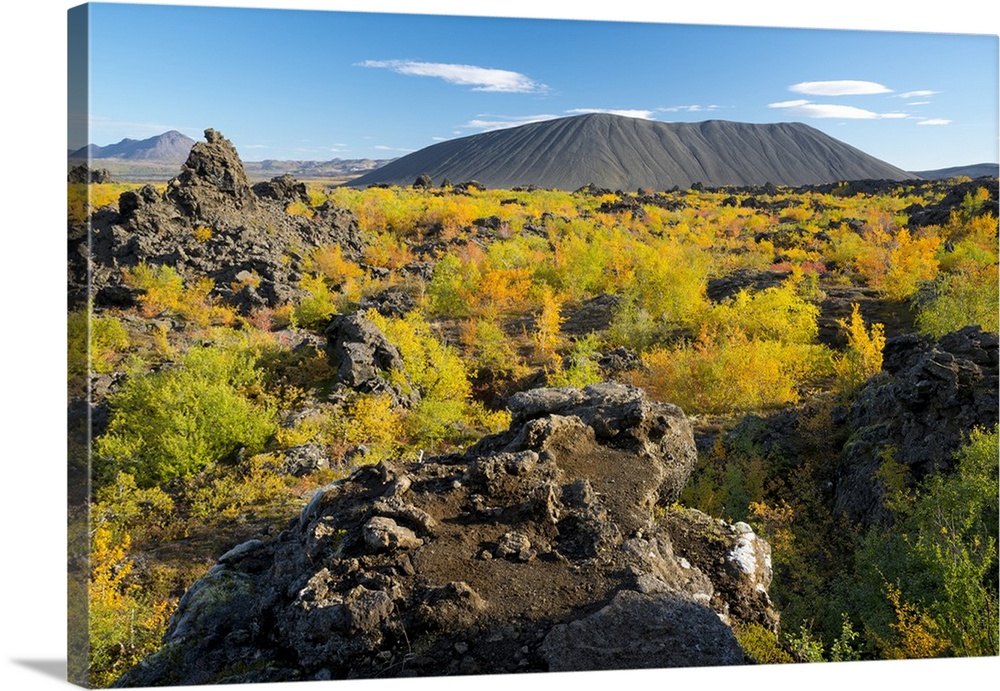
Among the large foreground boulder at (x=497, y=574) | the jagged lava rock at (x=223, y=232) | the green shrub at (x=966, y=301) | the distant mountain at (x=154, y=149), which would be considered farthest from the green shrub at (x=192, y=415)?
the green shrub at (x=966, y=301)

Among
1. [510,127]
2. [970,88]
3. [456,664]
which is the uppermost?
[970,88]

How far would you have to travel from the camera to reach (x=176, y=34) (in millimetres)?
7500

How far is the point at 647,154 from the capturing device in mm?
10070

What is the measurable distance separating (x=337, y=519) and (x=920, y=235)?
31.4 ft

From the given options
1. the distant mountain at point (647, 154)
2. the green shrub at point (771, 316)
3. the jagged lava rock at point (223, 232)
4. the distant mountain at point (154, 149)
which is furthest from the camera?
the green shrub at point (771, 316)

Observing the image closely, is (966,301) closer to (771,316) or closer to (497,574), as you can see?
(771,316)

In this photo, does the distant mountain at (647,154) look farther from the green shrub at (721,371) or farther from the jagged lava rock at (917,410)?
Result: the jagged lava rock at (917,410)

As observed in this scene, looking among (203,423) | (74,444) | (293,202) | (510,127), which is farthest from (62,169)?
(293,202)

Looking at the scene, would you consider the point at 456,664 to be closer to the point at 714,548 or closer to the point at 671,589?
the point at 671,589

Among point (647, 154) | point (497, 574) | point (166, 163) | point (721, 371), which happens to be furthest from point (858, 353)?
point (166, 163)

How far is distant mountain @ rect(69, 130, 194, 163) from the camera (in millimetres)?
7251

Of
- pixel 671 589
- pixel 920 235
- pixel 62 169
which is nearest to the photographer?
pixel 671 589

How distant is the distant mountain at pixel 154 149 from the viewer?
23.8 ft

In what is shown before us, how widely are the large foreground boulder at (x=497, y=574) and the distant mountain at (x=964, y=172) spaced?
517 centimetres
